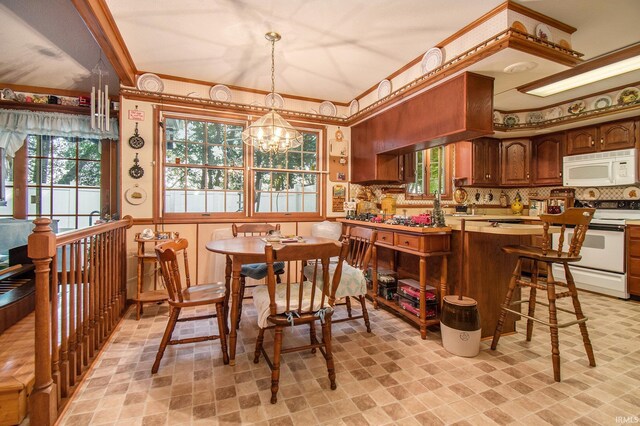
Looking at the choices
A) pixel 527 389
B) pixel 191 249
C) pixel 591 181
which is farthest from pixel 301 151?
pixel 591 181

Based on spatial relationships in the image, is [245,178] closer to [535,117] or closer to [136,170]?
[136,170]

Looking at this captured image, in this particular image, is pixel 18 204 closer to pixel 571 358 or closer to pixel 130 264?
pixel 130 264

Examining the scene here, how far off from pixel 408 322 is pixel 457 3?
2772mm

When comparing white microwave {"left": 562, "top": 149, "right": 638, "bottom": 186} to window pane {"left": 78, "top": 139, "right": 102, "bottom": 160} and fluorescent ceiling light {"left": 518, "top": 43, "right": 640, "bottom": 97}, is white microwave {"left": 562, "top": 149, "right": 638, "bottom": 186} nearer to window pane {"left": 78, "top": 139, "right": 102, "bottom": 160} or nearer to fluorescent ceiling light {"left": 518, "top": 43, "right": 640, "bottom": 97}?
→ fluorescent ceiling light {"left": 518, "top": 43, "right": 640, "bottom": 97}

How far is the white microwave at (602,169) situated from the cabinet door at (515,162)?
565mm

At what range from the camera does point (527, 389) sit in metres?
1.82

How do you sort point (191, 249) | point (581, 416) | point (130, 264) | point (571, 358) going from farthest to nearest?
point (191, 249) → point (130, 264) → point (571, 358) → point (581, 416)

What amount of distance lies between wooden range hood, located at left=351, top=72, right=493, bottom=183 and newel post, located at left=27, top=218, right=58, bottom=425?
3009mm

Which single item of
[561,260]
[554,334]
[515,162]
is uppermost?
[515,162]

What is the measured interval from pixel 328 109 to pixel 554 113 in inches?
136

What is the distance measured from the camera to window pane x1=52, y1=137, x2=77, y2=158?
374 centimetres

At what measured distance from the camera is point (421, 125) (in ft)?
10.1

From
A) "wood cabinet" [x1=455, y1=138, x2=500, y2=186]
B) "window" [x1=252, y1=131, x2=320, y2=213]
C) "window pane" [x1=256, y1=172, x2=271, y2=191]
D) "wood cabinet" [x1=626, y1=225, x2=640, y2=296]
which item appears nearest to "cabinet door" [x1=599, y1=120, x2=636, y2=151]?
"wood cabinet" [x1=626, y1=225, x2=640, y2=296]

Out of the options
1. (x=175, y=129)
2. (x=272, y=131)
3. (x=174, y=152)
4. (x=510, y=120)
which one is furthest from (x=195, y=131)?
(x=510, y=120)
